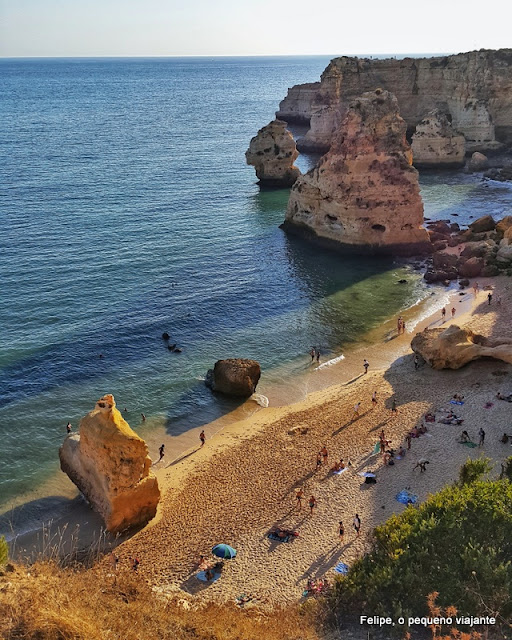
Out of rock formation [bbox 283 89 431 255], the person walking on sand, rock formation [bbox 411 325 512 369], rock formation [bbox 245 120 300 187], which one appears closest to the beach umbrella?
the person walking on sand

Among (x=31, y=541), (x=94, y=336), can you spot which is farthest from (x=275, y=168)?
(x=31, y=541)

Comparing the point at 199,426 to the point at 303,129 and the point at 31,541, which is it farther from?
the point at 303,129

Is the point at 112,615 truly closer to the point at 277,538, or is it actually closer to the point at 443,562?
the point at 277,538

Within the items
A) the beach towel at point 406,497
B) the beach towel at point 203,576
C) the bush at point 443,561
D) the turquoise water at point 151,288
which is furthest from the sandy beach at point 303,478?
the turquoise water at point 151,288

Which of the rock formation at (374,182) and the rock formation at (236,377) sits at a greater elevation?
the rock formation at (374,182)

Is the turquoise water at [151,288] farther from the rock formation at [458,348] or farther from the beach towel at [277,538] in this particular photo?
the beach towel at [277,538]
